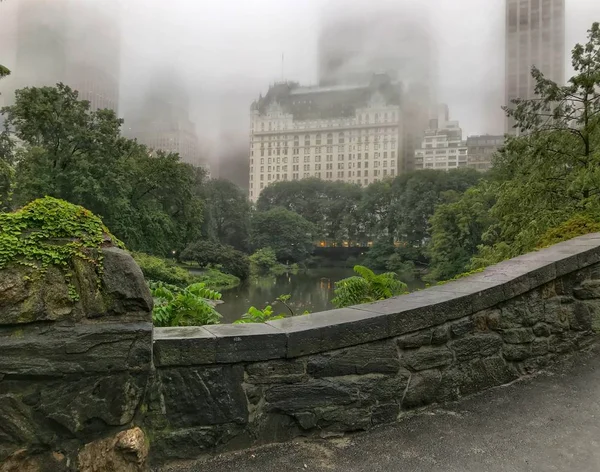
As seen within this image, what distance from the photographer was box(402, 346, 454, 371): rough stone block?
8.26 feet

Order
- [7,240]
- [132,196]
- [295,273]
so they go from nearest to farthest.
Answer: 1. [7,240]
2. [132,196]
3. [295,273]

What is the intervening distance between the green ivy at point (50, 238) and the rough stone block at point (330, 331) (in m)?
0.95

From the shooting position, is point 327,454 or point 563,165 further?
point 563,165

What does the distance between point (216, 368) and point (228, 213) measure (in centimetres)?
5063

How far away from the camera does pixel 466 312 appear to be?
8.82ft

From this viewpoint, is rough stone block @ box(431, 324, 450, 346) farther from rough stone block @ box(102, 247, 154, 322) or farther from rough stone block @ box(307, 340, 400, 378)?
rough stone block @ box(102, 247, 154, 322)

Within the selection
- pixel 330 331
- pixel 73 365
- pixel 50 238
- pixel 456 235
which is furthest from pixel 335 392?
pixel 456 235

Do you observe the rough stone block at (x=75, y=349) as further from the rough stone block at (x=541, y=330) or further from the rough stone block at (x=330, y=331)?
the rough stone block at (x=541, y=330)

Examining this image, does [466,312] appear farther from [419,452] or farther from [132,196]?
[132,196]

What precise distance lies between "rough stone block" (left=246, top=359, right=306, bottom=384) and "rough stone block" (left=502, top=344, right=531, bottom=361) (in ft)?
4.60

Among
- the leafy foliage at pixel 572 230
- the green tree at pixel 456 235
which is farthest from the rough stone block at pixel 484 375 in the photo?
the green tree at pixel 456 235

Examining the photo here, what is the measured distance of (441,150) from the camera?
245 feet

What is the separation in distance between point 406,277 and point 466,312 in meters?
39.8

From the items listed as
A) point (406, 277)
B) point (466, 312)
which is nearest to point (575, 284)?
point (466, 312)
